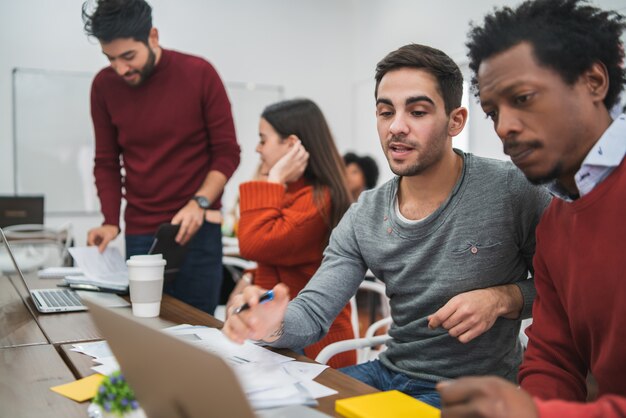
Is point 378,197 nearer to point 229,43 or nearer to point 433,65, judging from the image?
point 433,65

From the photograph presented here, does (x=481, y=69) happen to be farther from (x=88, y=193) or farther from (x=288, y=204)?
(x=88, y=193)

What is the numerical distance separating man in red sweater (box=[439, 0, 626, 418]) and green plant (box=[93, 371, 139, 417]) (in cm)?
59

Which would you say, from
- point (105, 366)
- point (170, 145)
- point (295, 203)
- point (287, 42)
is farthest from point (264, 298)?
point (287, 42)

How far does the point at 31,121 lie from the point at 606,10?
15.7 ft

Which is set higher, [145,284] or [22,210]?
[145,284]

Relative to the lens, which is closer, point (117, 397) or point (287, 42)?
point (117, 397)

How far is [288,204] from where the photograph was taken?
1.89 m

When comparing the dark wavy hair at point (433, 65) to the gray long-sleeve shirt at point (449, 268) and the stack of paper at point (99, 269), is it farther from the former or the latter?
the stack of paper at point (99, 269)

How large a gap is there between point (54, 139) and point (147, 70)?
3.21m

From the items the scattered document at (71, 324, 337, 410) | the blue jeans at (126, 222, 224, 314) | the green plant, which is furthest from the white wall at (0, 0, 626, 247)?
the green plant

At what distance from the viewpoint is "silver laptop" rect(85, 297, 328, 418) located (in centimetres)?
55

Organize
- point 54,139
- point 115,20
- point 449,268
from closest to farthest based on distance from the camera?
point 449,268 < point 115,20 < point 54,139

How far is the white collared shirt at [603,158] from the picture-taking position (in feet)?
2.90

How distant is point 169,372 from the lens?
0.62 metres
